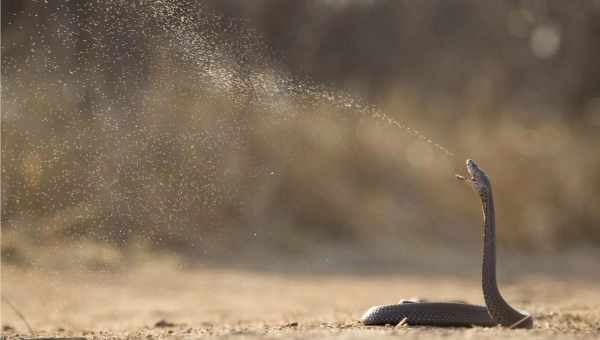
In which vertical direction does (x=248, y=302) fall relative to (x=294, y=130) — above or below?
below

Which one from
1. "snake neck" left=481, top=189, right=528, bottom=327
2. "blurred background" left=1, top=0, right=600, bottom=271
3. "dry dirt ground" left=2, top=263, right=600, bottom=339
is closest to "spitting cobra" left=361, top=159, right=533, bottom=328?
"snake neck" left=481, top=189, right=528, bottom=327

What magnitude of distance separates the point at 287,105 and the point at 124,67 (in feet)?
11.8

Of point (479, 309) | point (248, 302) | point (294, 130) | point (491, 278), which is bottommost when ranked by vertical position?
point (479, 309)

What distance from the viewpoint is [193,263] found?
15594 mm

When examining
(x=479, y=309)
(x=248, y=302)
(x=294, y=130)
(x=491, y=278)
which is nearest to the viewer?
(x=491, y=278)

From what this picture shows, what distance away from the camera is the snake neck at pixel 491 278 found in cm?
614

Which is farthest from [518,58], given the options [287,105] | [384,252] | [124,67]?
[124,67]

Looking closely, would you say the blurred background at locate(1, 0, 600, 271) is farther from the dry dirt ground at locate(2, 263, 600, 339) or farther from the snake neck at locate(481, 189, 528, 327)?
the snake neck at locate(481, 189, 528, 327)

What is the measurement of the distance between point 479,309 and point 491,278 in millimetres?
543

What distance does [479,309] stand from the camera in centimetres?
661

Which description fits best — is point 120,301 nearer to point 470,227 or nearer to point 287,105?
point 287,105

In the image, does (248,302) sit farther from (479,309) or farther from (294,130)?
(294,130)

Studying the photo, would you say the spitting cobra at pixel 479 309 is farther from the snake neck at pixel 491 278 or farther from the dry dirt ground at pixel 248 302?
the dry dirt ground at pixel 248 302

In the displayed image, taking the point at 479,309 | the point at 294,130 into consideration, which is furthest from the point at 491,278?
the point at 294,130
